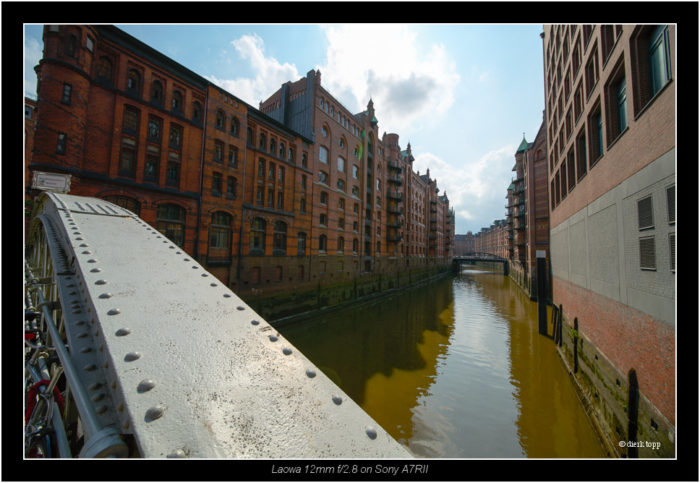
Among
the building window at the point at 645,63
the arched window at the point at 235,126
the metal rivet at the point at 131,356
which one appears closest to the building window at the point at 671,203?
the building window at the point at 645,63

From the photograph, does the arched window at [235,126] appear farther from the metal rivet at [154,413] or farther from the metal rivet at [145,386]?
the metal rivet at [154,413]

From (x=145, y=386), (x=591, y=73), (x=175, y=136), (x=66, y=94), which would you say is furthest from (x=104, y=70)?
(x=591, y=73)

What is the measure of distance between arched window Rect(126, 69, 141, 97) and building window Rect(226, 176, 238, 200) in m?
5.12

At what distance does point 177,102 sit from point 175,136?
172 centimetres

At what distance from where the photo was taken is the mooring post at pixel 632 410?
4.67 m

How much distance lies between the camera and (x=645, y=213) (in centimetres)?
475

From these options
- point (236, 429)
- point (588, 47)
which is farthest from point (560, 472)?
point (588, 47)

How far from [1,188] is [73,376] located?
2181mm

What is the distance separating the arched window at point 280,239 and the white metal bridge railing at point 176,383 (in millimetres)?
15135

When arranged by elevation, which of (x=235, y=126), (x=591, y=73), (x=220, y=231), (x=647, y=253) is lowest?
(x=647, y=253)

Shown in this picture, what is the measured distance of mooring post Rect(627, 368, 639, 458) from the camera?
15.3 ft

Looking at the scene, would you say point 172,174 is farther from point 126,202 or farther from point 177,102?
point 177,102

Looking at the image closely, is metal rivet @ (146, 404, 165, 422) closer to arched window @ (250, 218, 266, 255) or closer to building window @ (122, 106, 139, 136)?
building window @ (122, 106, 139, 136)

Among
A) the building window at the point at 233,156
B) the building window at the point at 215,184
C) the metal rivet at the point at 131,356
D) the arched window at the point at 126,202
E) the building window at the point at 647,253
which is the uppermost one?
the building window at the point at 233,156
